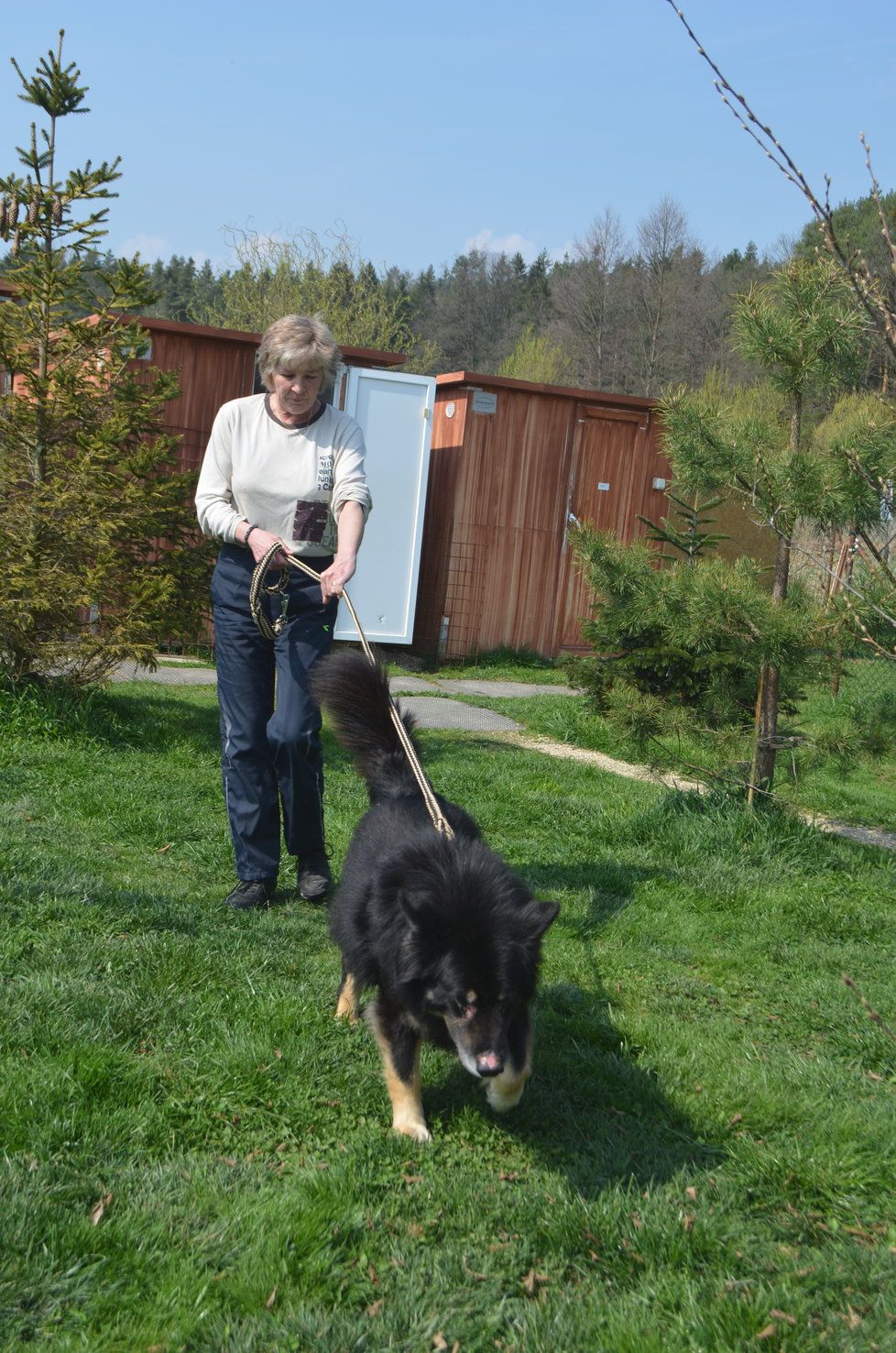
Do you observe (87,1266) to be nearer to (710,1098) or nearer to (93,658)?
(710,1098)

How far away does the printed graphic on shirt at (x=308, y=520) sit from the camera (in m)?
4.70

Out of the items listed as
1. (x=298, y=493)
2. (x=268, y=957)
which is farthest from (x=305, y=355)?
(x=268, y=957)

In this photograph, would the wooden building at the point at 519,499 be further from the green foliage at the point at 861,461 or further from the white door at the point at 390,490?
the green foliage at the point at 861,461

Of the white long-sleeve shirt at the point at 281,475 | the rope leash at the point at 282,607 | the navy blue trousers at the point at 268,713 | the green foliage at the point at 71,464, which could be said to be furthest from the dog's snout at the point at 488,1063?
the green foliage at the point at 71,464

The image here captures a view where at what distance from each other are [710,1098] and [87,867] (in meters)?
2.79

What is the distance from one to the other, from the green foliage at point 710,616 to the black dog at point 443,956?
8.51 feet

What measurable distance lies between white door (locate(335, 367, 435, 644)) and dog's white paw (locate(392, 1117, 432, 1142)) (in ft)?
31.3

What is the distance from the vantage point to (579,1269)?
2582mm

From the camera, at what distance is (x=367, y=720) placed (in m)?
4.20

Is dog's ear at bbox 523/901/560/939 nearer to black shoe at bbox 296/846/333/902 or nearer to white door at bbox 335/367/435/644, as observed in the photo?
black shoe at bbox 296/846/333/902

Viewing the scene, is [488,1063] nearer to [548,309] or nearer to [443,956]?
[443,956]

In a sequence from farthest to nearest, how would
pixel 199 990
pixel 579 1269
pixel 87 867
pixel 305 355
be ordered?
pixel 87 867 → pixel 305 355 → pixel 199 990 → pixel 579 1269

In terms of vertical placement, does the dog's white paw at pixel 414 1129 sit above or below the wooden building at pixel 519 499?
below

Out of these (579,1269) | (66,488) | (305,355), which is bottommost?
(579,1269)
